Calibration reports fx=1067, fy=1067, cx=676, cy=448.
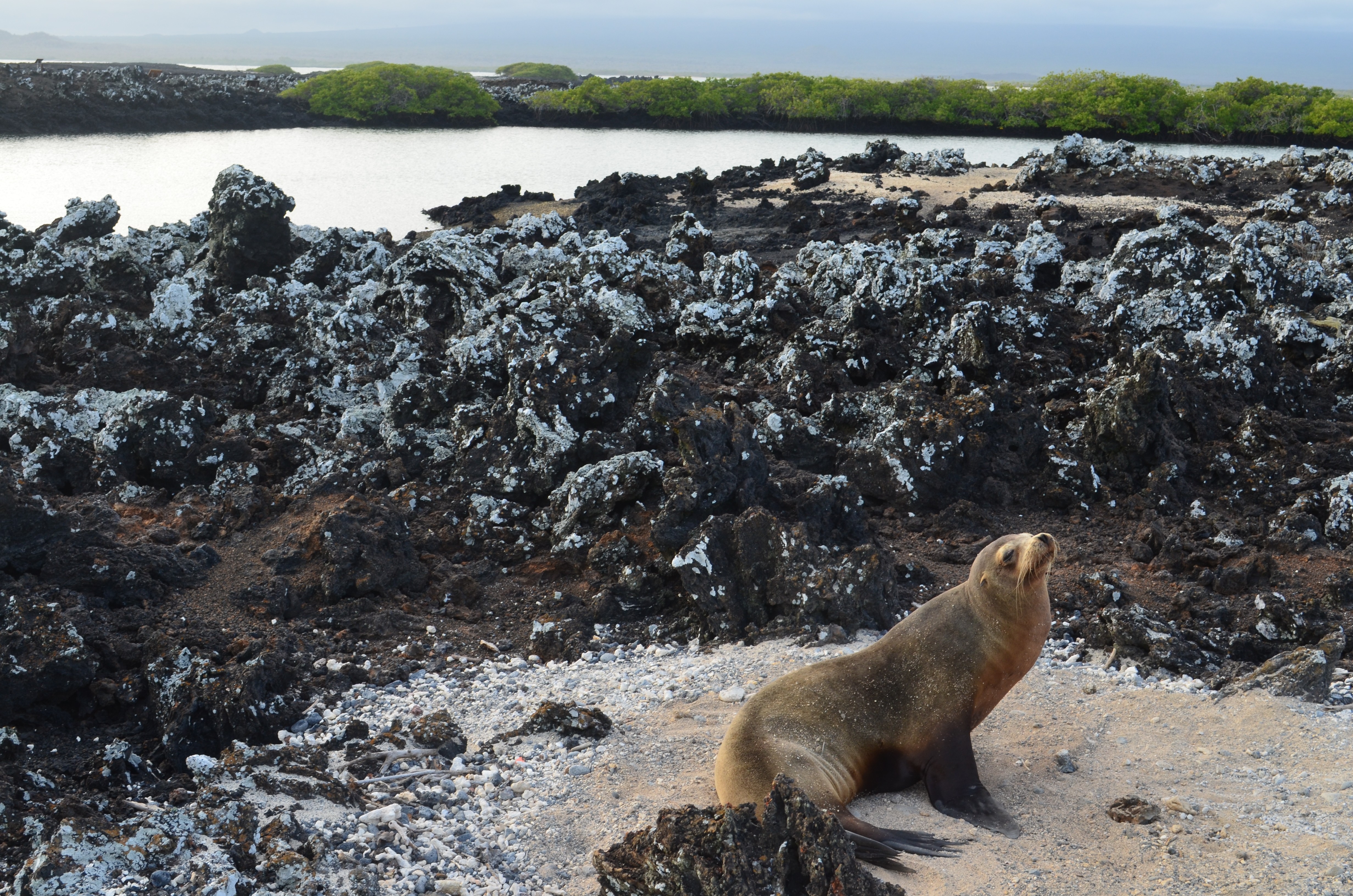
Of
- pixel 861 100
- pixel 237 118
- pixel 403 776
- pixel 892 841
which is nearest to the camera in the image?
pixel 892 841

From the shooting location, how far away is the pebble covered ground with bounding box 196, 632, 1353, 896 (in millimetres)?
4484

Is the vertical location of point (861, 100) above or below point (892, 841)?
above

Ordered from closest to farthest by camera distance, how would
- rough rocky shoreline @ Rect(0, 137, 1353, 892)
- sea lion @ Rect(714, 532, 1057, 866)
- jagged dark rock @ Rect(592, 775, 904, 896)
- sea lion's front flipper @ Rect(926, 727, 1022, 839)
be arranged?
1. jagged dark rock @ Rect(592, 775, 904, 896)
2. sea lion's front flipper @ Rect(926, 727, 1022, 839)
3. sea lion @ Rect(714, 532, 1057, 866)
4. rough rocky shoreline @ Rect(0, 137, 1353, 892)

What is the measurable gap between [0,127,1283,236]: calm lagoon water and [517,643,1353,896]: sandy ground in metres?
18.1

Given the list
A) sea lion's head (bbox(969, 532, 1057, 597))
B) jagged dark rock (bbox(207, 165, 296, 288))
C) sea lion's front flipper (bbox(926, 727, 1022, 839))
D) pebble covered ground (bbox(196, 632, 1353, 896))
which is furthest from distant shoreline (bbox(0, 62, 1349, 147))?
sea lion's front flipper (bbox(926, 727, 1022, 839))

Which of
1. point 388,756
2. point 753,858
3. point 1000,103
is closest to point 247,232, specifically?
point 388,756

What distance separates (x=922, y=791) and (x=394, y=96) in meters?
49.6

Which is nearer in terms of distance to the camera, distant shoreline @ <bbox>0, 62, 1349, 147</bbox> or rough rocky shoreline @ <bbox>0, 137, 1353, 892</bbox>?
rough rocky shoreline @ <bbox>0, 137, 1353, 892</bbox>

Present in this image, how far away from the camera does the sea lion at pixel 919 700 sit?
512 cm

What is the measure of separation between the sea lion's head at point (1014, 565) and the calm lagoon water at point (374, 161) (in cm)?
1826

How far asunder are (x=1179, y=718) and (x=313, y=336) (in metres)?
10.4

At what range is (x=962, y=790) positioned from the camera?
5145 mm

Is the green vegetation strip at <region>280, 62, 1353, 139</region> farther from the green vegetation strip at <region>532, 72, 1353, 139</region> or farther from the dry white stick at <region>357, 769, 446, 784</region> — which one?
the dry white stick at <region>357, 769, 446, 784</region>

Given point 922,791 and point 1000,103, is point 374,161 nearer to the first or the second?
point 1000,103
